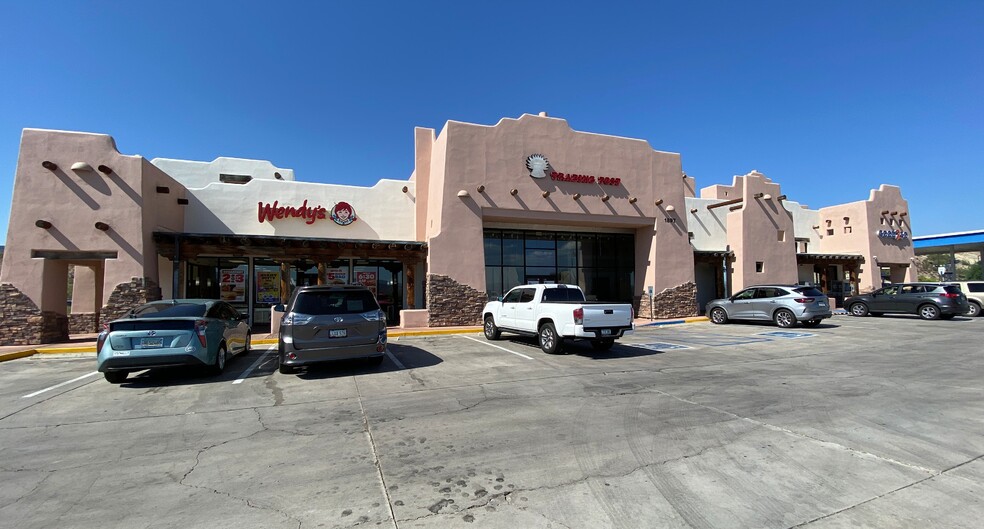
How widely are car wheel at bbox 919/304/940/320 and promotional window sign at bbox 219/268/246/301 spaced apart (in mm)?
29078

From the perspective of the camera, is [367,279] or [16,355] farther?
[367,279]

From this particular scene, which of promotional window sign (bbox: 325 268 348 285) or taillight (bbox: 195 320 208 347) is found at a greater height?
promotional window sign (bbox: 325 268 348 285)

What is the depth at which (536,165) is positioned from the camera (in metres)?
19.1

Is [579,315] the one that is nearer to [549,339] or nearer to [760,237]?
[549,339]

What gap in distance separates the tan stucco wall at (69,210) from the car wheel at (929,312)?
3038cm

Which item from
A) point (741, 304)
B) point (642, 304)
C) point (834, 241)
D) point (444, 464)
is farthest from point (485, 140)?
point (834, 241)

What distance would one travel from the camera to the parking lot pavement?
347 cm

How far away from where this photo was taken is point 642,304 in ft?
70.0

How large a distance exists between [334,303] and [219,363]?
8.98ft

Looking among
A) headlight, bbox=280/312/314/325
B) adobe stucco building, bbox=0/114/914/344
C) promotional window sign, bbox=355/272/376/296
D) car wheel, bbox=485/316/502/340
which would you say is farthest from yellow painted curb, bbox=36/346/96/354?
car wheel, bbox=485/316/502/340

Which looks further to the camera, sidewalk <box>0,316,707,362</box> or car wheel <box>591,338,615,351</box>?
sidewalk <box>0,316,707,362</box>

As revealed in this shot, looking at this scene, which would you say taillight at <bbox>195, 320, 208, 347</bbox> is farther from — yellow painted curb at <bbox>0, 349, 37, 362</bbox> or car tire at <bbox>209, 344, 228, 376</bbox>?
yellow painted curb at <bbox>0, 349, 37, 362</bbox>

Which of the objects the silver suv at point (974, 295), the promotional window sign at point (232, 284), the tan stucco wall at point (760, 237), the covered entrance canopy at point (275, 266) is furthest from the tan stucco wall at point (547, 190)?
the silver suv at point (974, 295)

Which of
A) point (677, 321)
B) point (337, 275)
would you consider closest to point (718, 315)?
point (677, 321)
